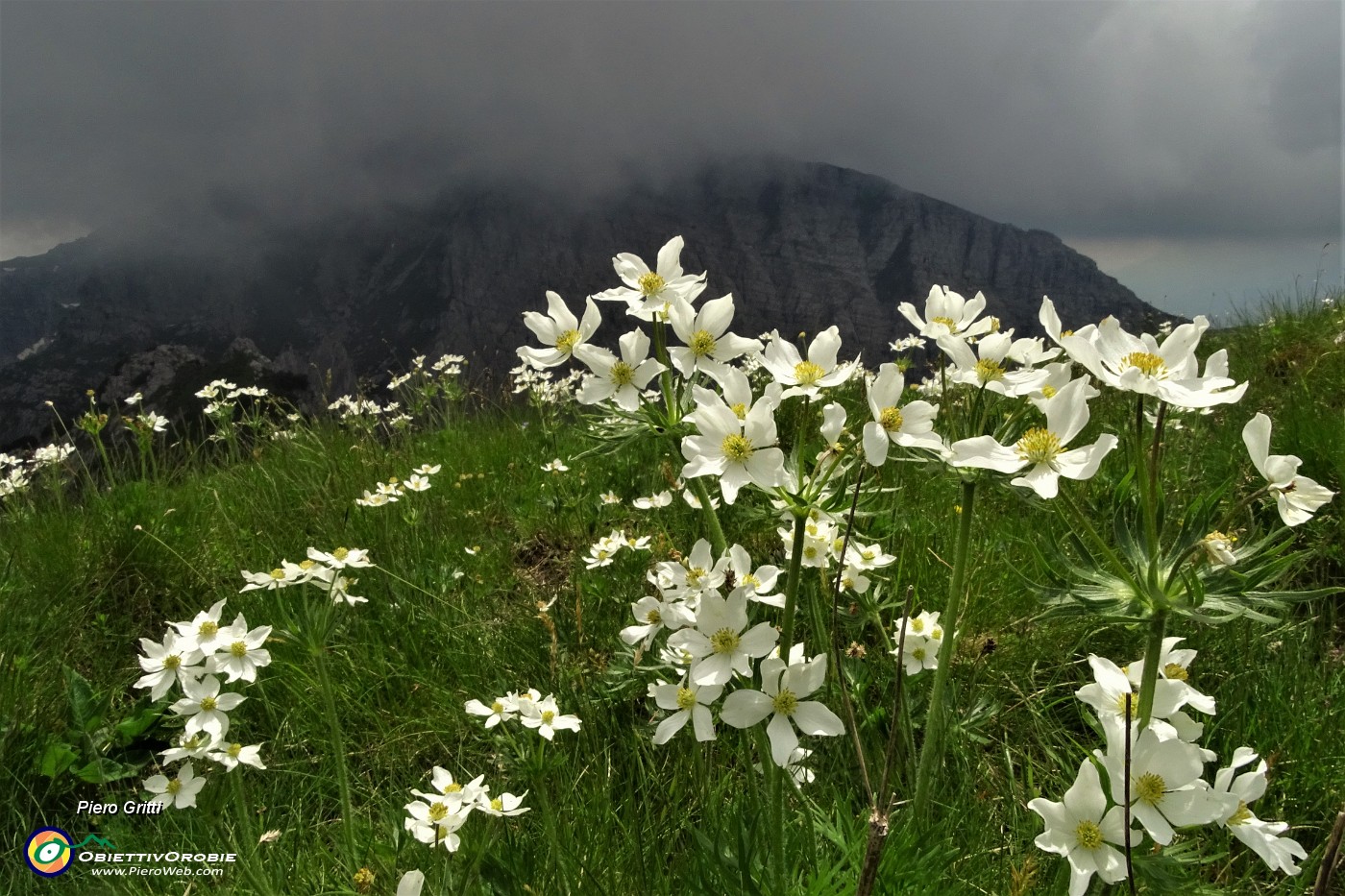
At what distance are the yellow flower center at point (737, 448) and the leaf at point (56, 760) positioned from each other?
3.06m

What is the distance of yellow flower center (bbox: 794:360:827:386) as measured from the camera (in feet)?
4.99

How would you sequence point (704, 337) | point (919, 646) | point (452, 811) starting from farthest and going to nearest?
1. point (919, 646)
2. point (452, 811)
3. point (704, 337)

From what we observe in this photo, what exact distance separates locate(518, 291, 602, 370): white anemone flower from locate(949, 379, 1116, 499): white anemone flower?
97 centimetres

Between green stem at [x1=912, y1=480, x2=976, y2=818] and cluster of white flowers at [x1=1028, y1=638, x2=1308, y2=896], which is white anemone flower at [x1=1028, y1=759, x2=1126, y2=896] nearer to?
cluster of white flowers at [x1=1028, y1=638, x2=1308, y2=896]

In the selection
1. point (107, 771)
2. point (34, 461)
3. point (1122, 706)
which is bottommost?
point (34, 461)

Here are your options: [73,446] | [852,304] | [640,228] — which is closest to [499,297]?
[640,228]

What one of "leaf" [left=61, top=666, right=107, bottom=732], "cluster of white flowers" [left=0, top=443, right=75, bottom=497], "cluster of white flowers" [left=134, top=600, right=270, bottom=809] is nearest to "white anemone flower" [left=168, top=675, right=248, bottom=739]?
"cluster of white flowers" [left=134, top=600, right=270, bottom=809]

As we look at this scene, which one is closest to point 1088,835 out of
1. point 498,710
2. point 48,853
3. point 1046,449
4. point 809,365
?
point 1046,449

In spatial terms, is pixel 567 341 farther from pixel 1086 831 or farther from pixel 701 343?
pixel 1086 831

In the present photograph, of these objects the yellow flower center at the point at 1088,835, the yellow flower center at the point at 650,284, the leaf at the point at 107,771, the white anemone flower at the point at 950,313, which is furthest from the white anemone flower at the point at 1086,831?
the leaf at the point at 107,771

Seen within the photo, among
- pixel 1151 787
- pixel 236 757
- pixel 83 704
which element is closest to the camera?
pixel 1151 787

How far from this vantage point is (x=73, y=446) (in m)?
5.67

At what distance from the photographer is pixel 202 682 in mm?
2186

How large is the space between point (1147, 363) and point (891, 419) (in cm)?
46
